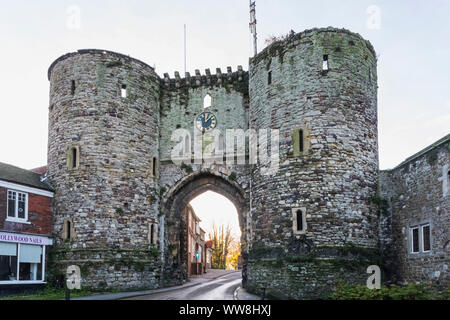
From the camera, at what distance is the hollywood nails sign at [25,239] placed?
60.0 ft

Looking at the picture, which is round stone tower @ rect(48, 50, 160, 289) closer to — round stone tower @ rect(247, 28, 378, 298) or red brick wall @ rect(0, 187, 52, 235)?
red brick wall @ rect(0, 187, 52, 235)

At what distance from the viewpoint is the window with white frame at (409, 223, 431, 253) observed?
15570 millimetres

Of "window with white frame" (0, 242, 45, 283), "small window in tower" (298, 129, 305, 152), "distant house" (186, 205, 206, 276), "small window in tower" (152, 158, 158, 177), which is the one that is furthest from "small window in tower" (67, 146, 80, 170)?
"distant house" (186, 205, 206, 276)

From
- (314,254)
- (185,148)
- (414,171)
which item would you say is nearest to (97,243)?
(185,148)

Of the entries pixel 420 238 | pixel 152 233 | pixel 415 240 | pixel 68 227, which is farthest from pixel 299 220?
pixel 68 227

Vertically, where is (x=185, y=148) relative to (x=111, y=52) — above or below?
below

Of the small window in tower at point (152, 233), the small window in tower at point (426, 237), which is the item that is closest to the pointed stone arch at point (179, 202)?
the small window in tower at point (152, 233)

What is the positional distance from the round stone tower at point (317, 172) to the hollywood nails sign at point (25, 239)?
347 inches

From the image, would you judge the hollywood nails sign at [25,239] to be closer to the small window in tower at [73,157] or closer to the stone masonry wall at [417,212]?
the small window in tower at [73,157]

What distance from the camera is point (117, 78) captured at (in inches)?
867

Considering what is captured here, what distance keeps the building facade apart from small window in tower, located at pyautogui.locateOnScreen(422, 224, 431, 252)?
54.0 inches

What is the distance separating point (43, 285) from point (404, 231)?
14.6m

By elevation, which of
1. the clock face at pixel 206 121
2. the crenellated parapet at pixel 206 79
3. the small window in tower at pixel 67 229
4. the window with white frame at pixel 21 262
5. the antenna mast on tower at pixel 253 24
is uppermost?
the antenna mast on tower at pixel 253 24

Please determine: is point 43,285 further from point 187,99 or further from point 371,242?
point 371,242
